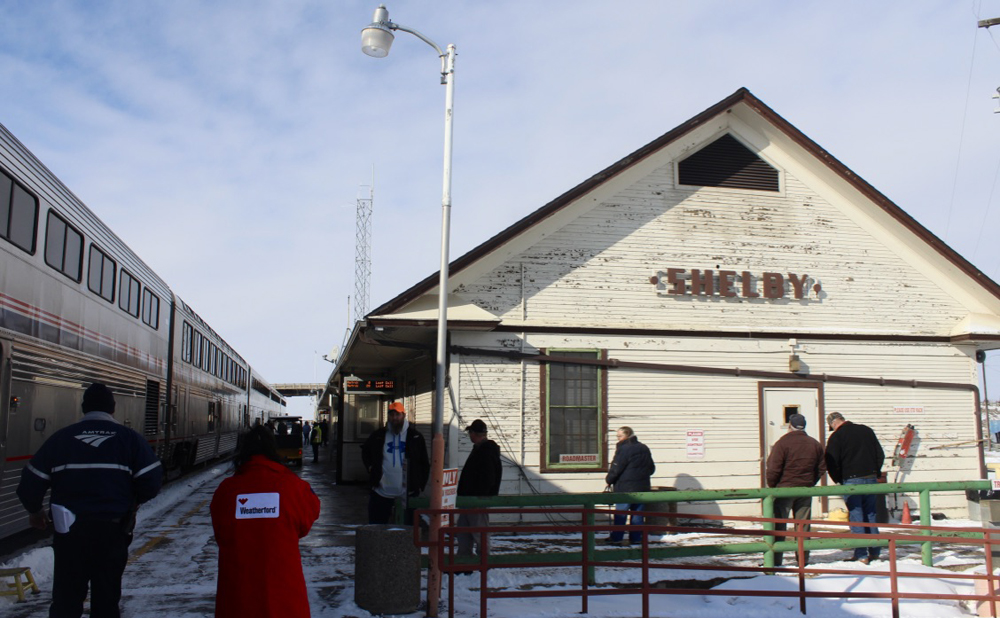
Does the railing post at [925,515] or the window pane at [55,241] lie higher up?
the window pane at [55,241]

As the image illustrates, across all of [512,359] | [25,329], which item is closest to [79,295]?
[25,329]

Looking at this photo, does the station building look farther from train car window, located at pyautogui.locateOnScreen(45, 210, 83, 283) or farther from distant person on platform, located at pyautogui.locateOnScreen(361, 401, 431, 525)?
train car window, located at pyautogui.locateOnScreen(45, 210, 83, 283)

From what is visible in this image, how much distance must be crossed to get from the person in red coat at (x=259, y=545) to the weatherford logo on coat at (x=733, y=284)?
1037cm

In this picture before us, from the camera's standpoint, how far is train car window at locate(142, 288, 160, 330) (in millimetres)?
16922

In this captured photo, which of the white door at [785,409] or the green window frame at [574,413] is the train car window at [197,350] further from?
the white door at [785,409]

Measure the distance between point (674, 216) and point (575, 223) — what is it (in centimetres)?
180

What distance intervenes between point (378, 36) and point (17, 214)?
4613 millimetres

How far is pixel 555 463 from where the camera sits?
13.3 m

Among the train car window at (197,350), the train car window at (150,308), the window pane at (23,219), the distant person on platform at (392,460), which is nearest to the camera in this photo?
the window pane at (23,219)

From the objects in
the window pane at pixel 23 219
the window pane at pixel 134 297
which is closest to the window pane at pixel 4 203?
the window pane at pixel 23 219

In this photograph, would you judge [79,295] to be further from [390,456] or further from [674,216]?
[674,216]

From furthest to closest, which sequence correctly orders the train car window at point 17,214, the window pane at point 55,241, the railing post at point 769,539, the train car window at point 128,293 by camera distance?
the train car window at point 128,293 < the window pane at point 55,241 < the train car window at point 17,214 < the railing post at point 769,539

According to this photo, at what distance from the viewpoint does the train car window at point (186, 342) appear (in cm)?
2114

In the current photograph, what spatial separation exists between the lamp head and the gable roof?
13.5 ft
